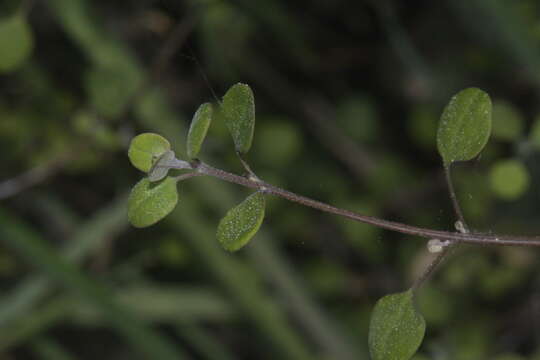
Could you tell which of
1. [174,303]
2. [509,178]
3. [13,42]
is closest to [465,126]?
[509,178]

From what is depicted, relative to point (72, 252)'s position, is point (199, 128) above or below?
above

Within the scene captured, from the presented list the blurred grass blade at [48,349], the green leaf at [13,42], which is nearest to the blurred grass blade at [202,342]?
the blurred grass blade at [48,349]

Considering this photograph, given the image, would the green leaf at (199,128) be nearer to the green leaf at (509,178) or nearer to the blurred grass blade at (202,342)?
the green leaf at (509,178)

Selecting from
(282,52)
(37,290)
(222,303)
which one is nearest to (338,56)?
(282,52)

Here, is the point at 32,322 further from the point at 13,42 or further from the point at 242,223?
the point at 242,223

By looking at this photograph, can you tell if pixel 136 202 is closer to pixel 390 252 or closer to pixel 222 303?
pixel 222 303

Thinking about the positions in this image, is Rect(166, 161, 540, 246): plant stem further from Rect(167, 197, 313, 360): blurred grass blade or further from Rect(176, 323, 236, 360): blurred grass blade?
Rect(176, 323, 236, 360): blurred grass blade
